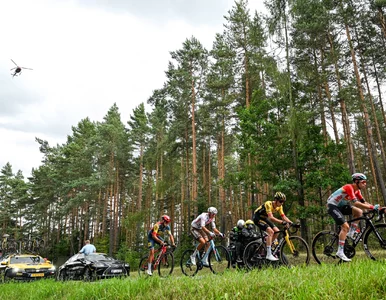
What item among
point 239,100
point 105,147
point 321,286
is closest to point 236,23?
point 239,100

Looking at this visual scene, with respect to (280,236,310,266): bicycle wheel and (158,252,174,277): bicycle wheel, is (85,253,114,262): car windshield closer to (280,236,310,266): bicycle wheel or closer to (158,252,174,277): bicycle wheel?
(158,252,174,277): bicycle wheel

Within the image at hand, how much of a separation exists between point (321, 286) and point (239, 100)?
22.3 meters

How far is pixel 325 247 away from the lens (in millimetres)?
7113

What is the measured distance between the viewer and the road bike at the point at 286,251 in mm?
7250

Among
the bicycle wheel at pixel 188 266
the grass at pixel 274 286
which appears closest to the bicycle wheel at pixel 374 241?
the grass at pixel 274 286

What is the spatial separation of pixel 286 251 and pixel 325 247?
1.05m

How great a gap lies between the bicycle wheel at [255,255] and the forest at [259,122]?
235 inches

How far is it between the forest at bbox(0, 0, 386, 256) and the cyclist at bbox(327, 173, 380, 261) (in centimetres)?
743

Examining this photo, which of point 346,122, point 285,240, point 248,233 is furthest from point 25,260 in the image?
point 346,122

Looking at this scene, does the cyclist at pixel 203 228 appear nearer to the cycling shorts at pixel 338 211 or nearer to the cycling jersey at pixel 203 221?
the cycling jersey at pixel 203 221

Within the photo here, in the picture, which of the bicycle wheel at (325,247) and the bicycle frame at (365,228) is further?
the bicycle wheel at (325,247)

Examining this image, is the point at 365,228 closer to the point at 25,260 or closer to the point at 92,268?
the point at 92,268

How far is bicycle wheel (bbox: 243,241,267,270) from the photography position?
8516 millimetres

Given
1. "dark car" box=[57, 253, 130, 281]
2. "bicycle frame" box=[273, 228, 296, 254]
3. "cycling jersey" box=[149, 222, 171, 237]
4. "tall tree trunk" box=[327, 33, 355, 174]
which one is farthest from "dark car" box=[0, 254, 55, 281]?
"tall tree trunk" box=[327, 33, 355, 174]
